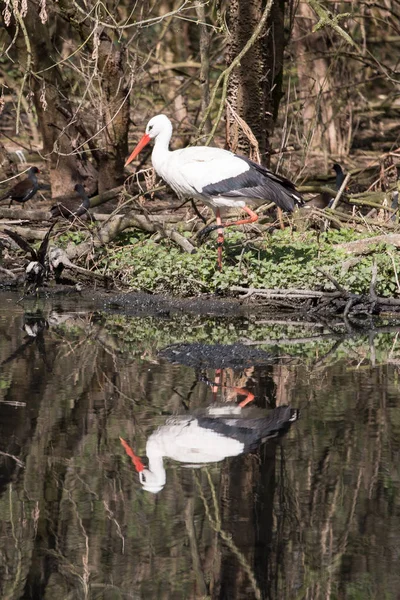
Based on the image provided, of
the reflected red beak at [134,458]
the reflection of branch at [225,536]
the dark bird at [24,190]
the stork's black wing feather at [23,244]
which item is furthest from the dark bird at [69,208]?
the reflection of branch at [225,536]

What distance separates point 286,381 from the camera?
7.21m

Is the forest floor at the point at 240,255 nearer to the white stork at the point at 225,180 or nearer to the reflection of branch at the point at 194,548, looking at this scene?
the white stork at the point at 225,180

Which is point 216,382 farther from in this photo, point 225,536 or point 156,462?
point 225,536

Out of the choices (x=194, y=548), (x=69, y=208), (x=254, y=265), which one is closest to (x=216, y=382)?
(x=194, y=548)

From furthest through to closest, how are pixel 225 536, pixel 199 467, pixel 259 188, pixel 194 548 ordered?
pixel 259 188
pixel 199 467
pixel 225 536
pixel 194 548

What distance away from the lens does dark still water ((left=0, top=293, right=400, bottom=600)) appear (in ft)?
13.7

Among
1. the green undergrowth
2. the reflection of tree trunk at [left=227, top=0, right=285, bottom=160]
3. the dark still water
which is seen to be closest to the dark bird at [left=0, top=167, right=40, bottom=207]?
the green undergrowth

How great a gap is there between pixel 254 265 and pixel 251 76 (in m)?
2.84

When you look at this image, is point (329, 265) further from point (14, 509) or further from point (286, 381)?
point (14, 509)

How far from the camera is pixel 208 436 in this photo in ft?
19.2

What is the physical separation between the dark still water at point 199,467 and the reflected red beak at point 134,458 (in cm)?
2

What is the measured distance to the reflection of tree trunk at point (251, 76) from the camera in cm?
1212

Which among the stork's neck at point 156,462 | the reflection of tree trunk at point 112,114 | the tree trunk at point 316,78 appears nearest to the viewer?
the stork's neck at point 156,462

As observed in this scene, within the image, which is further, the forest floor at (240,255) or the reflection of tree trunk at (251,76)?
the reflection of tree trunk at (251,76)
